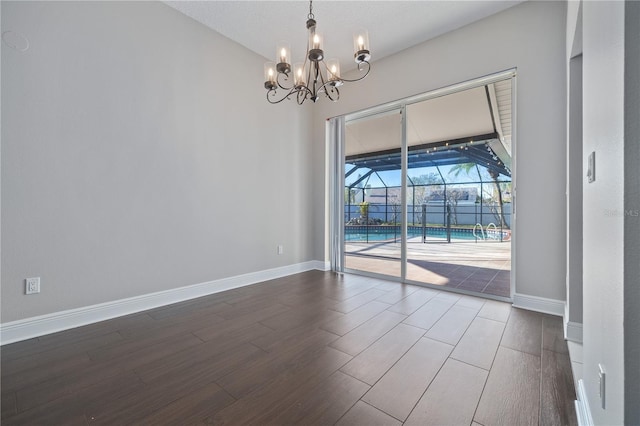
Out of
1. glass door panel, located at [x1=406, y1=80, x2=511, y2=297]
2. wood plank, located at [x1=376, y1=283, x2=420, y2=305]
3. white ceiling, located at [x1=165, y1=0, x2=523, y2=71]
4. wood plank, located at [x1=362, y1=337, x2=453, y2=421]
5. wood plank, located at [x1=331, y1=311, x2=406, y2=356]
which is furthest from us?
glass door panel, located at [x1=406, y1=80, x2=511, y2=297]

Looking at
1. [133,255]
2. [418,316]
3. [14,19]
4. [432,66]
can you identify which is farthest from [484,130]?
[14,19]

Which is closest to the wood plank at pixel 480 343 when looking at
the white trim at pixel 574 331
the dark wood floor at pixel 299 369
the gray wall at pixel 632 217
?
the dark wood floor at pixel 299 369

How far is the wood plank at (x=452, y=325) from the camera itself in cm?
201

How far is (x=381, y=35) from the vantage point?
315 cm

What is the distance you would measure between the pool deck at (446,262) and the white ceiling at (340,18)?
2.71m

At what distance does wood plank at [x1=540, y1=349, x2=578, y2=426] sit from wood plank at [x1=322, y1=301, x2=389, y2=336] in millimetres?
1207

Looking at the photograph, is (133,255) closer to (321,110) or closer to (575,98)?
(321,110)

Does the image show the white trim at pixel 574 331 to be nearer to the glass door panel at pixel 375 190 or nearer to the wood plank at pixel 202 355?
the glass door panel at pixel 375 190

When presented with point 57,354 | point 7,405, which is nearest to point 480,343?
point 7,405

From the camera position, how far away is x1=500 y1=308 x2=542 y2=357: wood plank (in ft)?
6.11

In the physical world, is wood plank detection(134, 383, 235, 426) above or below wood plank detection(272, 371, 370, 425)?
below

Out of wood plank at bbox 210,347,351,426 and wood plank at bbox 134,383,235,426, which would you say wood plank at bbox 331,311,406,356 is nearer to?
wood plank at bbox 210,347,351,426

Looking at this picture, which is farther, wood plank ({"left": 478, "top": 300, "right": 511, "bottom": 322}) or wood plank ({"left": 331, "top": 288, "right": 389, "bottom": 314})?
wood plank ({"left": 331, "top": 288, "right": 389, "bottom": 314})

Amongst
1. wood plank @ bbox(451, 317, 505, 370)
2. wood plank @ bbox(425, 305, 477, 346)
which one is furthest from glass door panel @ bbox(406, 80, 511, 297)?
wood plank @ bbox(451, 317, 505, 370)
